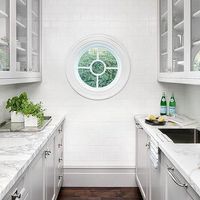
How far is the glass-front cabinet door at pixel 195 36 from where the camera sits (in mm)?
2246

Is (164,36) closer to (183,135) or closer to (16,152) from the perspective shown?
(183,135)

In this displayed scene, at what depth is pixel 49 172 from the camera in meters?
2.66

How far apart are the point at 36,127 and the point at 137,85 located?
60.1 inches

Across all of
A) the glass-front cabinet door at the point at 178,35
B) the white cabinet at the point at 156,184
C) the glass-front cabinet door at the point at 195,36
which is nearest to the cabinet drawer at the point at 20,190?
the white cabinet at the point at 156,184

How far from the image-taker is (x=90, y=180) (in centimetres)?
378

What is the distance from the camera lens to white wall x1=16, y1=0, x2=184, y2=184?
370 cm

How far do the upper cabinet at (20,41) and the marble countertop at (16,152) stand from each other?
436mm

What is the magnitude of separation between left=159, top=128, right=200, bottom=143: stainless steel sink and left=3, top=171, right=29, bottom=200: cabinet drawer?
1.47m

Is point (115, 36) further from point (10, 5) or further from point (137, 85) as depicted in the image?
point (10, 5)

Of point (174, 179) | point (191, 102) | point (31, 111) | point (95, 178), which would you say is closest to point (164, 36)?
point (191, 102)

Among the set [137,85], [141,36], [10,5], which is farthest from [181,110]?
[10,5]

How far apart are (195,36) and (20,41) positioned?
1.51m

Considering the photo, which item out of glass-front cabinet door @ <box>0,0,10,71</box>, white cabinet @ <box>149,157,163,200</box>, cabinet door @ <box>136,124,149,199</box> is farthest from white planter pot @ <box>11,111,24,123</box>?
white cabinet @ <box>149,157,163,200</box>

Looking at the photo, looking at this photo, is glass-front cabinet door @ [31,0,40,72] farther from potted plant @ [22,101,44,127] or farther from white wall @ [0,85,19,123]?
potted plant @ [22,101,44,127]
